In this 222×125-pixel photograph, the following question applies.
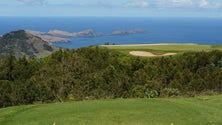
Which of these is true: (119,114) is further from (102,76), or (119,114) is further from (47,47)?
(47,47)

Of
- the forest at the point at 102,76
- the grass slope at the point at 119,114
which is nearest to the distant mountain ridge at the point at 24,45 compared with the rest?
the forest at the point at 102,76

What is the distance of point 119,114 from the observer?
33.7 ft

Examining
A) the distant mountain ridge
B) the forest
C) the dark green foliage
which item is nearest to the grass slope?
the forest

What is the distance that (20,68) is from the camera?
3178 centimetres

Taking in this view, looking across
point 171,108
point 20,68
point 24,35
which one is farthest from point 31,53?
point 171,108

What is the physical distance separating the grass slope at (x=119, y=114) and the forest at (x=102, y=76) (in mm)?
10216

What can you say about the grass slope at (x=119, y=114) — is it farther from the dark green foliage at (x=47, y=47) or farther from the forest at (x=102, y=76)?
the dark green foliage at (x=47, y=47)

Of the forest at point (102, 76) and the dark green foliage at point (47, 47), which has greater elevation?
the forest at point (102, 76)

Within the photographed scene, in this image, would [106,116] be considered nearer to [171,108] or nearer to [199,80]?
[171,108]

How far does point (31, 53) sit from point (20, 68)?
91.9 meters

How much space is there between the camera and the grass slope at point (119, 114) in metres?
9.59

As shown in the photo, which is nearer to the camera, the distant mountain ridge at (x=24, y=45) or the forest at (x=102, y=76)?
the forest at (x=102, y=76)

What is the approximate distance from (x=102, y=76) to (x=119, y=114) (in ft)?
60.9

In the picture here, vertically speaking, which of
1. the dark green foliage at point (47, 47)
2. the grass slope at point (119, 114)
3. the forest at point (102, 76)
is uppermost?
the grass slope at point (119, 114)
